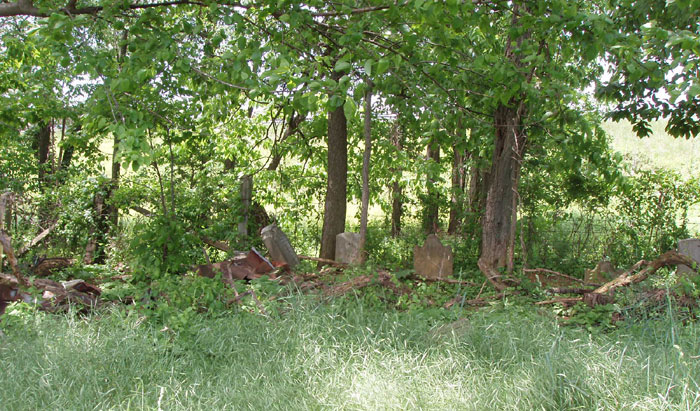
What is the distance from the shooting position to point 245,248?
27.0ft

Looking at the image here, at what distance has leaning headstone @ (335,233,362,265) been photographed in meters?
7.47

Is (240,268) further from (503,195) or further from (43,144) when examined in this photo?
(43,144)

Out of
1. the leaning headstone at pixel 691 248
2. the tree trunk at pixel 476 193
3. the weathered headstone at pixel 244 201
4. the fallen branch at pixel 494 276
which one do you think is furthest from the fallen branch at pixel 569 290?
the weathered headstone at pixel 244 201

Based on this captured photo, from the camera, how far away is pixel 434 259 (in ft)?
22.4

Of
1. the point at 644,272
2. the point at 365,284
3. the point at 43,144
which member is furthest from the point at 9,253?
the point at 43,144

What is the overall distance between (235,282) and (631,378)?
3.68 meters

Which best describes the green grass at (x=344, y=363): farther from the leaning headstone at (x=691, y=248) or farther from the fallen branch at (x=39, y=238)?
the fallen branch at (x=39, y=238)

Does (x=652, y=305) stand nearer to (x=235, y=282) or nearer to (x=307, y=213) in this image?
(x=235, y=282)

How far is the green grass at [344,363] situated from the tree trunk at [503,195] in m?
2.26

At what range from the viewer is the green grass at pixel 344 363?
334 cm

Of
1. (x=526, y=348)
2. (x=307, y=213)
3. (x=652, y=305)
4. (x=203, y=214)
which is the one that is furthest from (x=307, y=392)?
(x=307, y=213)

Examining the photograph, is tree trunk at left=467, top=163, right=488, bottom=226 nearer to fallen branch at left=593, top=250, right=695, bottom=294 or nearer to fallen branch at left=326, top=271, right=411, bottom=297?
fallen branch at left=593, top=250, right=695, bottom=294

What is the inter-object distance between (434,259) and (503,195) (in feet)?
3.93

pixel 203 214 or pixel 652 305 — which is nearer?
pixel 652 305
